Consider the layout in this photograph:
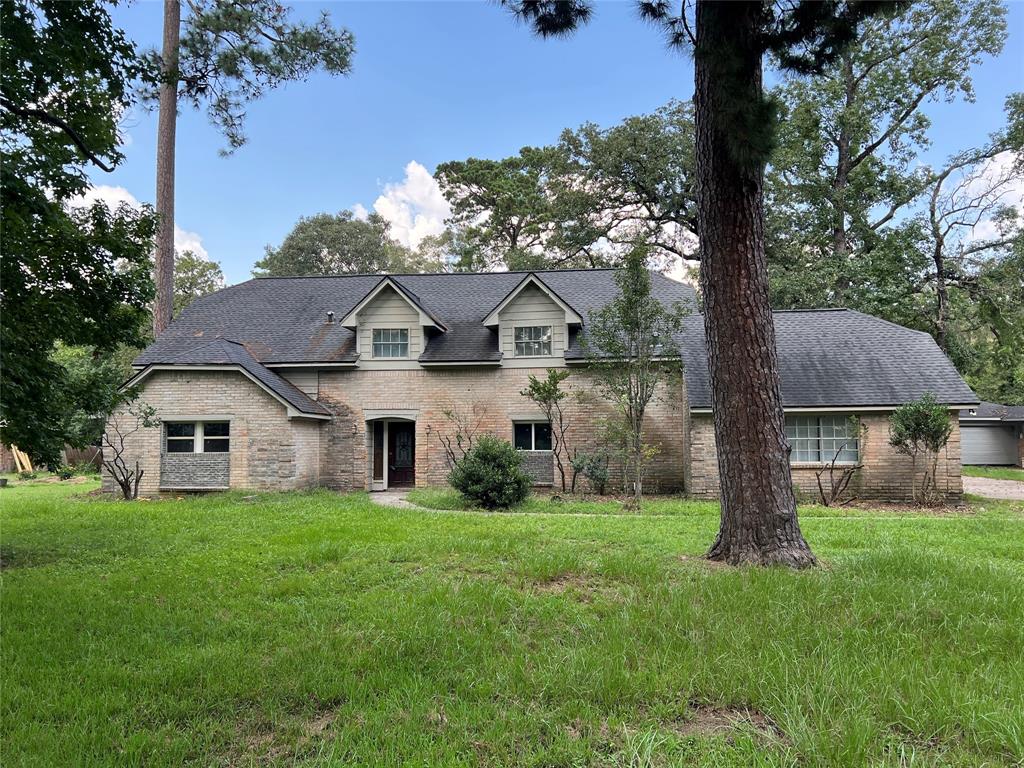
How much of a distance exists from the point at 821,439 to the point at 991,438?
1948cm

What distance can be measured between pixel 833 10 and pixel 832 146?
23.1 metres

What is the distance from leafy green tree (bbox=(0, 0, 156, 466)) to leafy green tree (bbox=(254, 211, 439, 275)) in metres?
34.6

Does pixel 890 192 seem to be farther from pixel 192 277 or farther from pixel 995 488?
pixel 192 277

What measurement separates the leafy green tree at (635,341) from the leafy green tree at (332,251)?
103 feet

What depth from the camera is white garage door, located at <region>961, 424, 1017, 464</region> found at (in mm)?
26000

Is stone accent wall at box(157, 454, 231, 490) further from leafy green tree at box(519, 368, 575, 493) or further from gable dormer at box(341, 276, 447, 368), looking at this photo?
leafy green tree at box(519, 368, 575, 493)

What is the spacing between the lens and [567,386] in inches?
612

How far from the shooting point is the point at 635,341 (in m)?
12.2

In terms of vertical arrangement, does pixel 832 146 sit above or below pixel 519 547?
above

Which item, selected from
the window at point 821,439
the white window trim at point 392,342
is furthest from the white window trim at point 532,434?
the window at point 821,439

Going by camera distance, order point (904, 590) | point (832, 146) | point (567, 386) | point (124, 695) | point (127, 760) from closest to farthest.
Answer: point (127, 760) → point (124, 695) → point (904, 590) → point (567, 386) → point (832, 146)

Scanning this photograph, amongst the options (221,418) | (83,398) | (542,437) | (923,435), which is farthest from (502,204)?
(83,398)

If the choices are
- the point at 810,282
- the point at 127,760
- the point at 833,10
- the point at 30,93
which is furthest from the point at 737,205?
the point at 810,282

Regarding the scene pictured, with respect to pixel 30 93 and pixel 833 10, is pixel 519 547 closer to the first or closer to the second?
pixel 833 10
